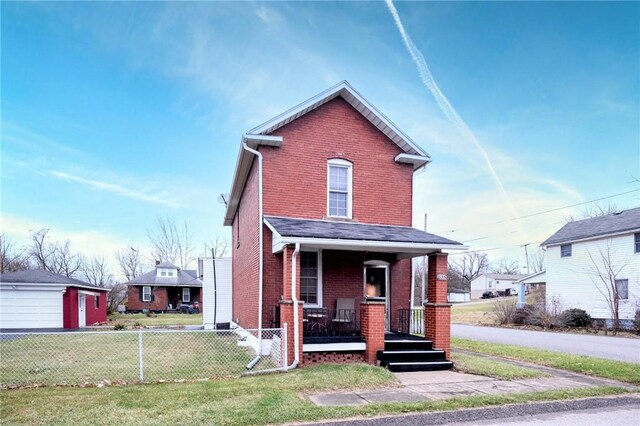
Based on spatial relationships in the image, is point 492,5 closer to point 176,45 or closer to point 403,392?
point 176,45

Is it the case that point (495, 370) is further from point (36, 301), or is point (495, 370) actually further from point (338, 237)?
point (36, 301)

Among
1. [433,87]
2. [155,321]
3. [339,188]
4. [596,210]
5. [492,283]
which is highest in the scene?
[433,87]

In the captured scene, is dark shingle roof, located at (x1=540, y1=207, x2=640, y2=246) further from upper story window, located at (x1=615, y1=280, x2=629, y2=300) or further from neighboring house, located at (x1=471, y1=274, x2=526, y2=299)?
neighboring house, located at (x1=471, y1=274, x2=526, y2=299)

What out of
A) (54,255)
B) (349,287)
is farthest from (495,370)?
(54,255)

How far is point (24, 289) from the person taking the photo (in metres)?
22.2

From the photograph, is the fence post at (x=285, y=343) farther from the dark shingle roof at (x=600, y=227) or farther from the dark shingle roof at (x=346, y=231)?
the dark shingle roof at (x=600, y=227)

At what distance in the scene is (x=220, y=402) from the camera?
20.1 feet

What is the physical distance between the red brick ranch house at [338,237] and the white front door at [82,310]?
17.4 metres

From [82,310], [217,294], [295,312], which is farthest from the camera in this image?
[82,310]

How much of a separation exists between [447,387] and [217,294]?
13759 millimetres

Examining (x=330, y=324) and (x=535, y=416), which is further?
(x=330, y=324)

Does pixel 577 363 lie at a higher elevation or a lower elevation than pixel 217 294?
lower

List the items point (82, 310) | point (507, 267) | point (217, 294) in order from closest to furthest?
point (217, 294), point (82, 310), point (507, 267)

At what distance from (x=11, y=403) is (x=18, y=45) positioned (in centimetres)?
1188
